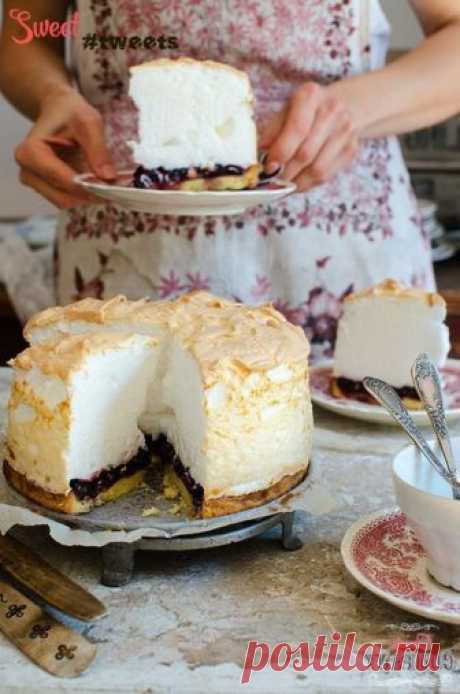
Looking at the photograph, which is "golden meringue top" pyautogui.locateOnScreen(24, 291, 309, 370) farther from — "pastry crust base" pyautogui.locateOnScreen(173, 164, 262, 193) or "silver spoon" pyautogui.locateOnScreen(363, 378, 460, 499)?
"pastry crust base" pyautogui.locateOnScreen(173, 164, 262, 193)

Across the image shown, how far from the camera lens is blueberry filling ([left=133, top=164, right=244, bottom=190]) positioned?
74.7 inches

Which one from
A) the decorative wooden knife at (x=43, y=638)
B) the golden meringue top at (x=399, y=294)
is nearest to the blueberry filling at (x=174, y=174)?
the golden meringue top at (x=399, y=294)

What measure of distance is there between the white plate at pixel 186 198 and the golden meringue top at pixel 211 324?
0.60ft

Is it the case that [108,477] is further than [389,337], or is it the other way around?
[389,337]

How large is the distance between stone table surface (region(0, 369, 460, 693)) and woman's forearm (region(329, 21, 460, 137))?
89 cm

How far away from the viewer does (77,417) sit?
4.35 feet

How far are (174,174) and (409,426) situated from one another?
0.83 meters

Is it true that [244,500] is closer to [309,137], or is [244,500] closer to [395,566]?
[395,566]

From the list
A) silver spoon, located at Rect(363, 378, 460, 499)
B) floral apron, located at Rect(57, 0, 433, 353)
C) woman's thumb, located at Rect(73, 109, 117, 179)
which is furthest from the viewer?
floral apron, located at Rect(57, 0, 433, 353)

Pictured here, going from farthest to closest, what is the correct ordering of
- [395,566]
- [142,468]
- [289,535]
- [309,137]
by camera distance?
[309,137], [142,468], [289,535], [395,566]

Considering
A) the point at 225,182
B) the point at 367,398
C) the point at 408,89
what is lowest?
the point at 367,398

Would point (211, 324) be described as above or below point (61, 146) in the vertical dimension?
below

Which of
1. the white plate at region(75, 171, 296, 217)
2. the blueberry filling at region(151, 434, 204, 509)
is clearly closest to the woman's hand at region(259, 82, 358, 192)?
the white plate at region(75, 171, 296, 217)

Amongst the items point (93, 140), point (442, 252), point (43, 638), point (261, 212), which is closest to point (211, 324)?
point (43, 638)
